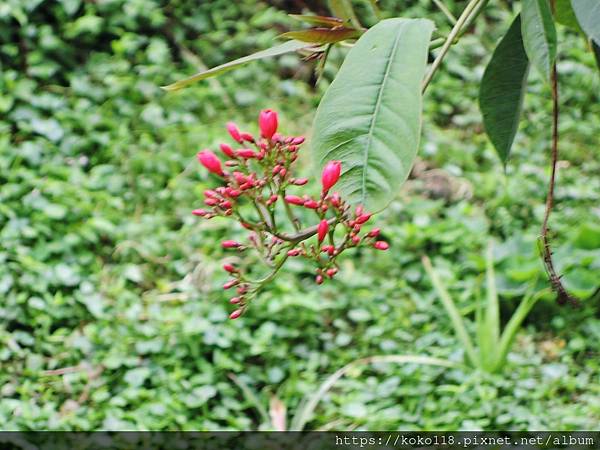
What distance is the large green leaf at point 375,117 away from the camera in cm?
102

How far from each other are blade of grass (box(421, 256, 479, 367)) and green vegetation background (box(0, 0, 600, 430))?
0.24ft

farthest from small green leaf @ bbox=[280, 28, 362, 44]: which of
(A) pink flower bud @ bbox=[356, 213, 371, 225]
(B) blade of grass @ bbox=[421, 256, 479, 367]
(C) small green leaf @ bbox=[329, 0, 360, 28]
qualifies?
(B) blade of grass @ bbox=[421, 256, 479, 367]

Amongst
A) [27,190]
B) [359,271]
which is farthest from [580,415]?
[27,190]

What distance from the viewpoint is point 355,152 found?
3.46ft

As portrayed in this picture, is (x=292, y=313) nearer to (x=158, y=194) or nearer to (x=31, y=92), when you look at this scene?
(x=158, y=194)

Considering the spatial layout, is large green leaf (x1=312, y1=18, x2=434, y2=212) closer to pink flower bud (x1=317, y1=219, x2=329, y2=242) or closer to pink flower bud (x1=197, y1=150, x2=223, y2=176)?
pink flower bud (x1=317, y1=219, x2=329, y2=242)

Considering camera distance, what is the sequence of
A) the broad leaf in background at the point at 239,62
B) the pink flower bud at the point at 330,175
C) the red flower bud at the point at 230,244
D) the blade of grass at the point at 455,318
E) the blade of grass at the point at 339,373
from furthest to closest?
the blade of grass at the point at 455,318 < the blade of grass at the point at 339,373 < the red flower bud at the point at 230,244 < the broad leaf in background at the point at 239,62 < the pink flower bud at the point at 330,175

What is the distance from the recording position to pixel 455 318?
3084 millimetres

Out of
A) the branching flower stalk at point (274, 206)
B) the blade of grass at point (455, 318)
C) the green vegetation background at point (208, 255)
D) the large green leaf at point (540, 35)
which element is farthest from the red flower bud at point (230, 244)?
the blade of grass at point (455, 318)

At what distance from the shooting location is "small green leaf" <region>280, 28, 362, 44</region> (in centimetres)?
112

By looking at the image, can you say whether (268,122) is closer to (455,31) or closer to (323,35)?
(323,35)

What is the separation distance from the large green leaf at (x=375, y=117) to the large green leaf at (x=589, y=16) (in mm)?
183

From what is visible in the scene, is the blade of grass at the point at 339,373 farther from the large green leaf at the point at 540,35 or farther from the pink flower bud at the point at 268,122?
the large green leaf at the point at 540,35

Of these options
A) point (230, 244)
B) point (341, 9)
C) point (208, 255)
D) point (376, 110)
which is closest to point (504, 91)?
point (341, 9)
